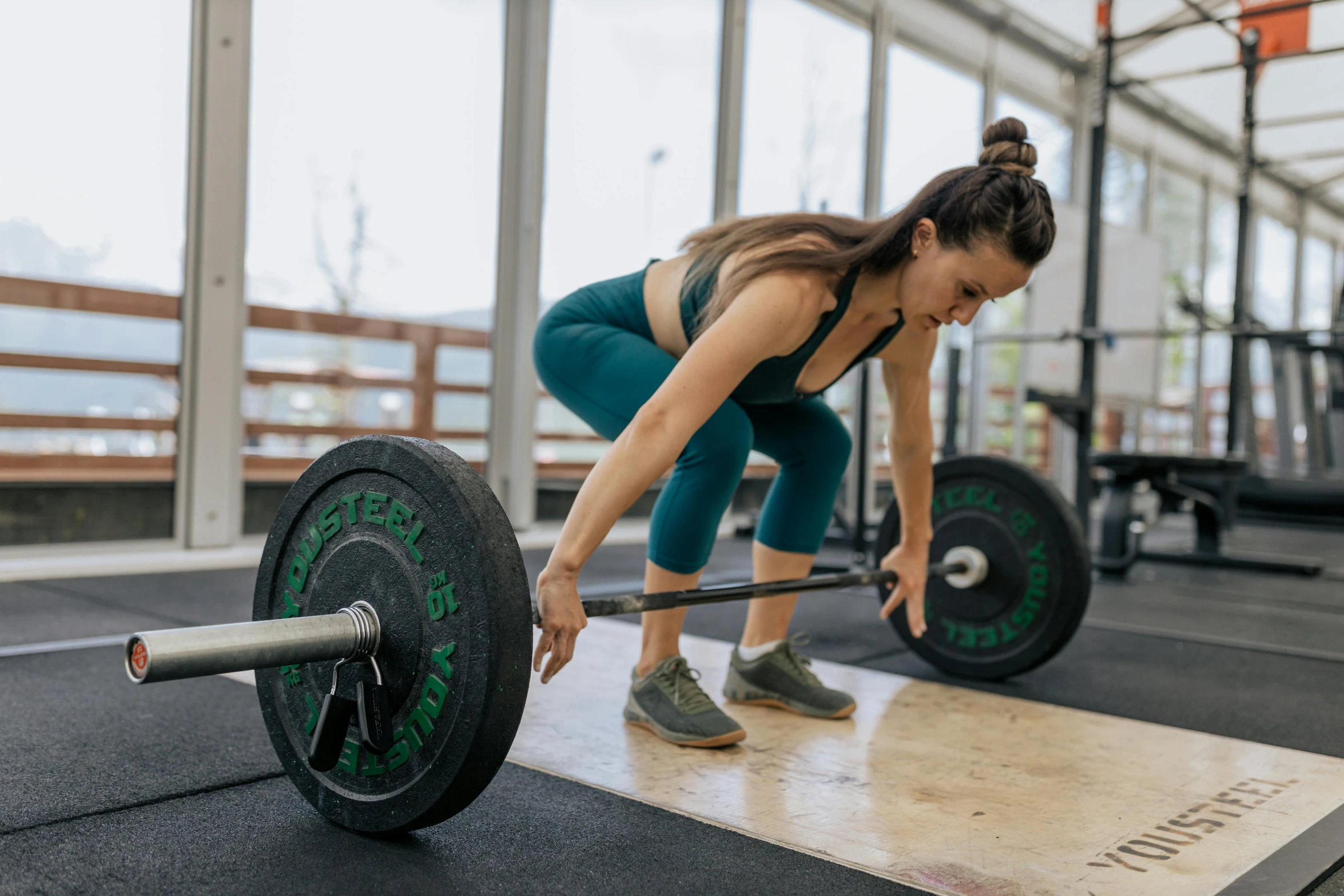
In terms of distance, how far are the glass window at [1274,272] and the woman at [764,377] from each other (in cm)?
868

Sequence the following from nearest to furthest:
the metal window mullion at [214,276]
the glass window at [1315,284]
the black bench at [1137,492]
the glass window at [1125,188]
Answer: the metal window mullion at [214,276]
the black bench at [1137,492]
the glass window at [1125,188]
the glass window at [1315,284]

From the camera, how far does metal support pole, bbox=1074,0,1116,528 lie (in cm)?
352

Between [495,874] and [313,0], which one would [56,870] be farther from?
[313,0]

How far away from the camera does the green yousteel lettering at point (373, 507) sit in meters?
1.03

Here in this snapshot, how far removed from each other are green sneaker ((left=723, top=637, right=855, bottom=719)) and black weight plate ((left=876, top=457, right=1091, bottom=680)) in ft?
1.17

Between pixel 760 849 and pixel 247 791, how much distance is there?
0.58m

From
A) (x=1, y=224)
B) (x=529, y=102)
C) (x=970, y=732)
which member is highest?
(x=529, y=102)

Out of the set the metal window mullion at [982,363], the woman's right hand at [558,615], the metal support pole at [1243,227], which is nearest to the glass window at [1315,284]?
the metal window mullion at [982,363]

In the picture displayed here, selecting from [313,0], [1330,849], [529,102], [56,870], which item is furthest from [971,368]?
[56,870]

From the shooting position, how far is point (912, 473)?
5.63ft

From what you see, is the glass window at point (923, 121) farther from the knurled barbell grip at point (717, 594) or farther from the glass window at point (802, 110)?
the knurled barbell grip at point (717, 594)

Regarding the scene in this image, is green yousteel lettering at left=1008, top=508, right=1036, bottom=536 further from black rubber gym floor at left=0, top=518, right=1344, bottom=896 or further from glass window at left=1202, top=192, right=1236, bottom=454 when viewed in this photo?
glass window at left=1202, top=192, right=1236, bottom=454

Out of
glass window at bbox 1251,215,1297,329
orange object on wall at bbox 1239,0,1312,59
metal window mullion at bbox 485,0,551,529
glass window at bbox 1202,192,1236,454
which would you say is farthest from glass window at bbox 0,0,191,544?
glass window at bbox 1251,215,1297,329

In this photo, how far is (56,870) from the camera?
95cm
